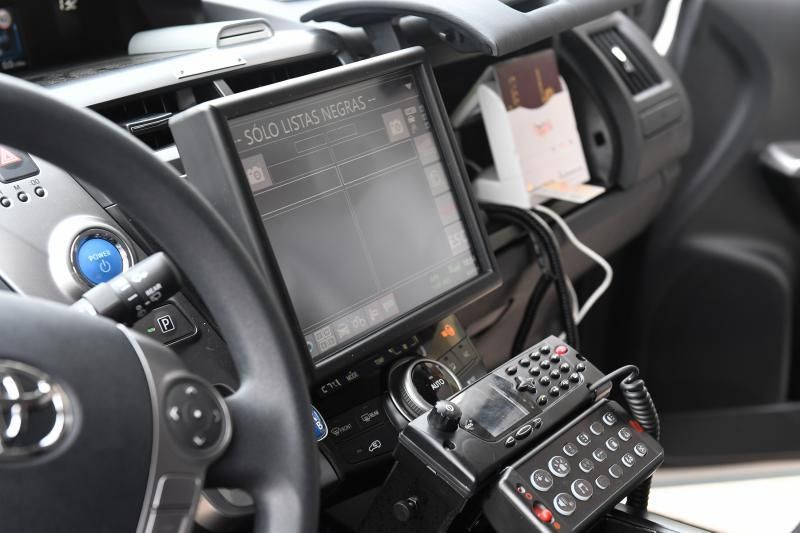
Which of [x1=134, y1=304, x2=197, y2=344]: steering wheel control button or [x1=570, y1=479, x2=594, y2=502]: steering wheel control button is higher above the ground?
[x1=134, y1=304, x2=197, y2=344]: steering wheel control button

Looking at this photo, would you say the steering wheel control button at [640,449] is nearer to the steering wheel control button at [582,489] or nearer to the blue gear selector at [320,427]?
the steering wheel control button at [582,489]

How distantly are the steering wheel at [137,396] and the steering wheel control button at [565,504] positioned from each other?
0.81ft

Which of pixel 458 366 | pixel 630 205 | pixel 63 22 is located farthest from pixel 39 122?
pixel 630 205

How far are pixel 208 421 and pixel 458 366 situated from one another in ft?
1.61

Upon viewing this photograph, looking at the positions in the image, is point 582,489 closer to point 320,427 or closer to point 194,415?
point 320,427

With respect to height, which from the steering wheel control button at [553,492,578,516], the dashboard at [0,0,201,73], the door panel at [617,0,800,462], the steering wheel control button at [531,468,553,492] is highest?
the dashboard at [0,0,201,73]

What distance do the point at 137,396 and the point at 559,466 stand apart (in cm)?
39

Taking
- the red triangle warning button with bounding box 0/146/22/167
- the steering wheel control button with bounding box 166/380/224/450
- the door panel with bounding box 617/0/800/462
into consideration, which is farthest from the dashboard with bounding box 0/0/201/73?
the door panel with bounding box 617/0/800/462

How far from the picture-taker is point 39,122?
533 mm

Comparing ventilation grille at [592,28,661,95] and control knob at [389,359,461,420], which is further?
ventilation grille at [592,28,661,95]

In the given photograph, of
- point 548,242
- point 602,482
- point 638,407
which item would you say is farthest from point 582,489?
point 548,242

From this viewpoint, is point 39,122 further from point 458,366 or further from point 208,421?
point 458,366

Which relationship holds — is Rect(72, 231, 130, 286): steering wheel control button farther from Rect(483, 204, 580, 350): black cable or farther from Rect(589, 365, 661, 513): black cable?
Rect(483, 204, 580, 350): black cable

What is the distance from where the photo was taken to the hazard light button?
2.58 feet
